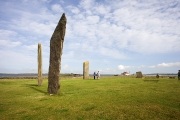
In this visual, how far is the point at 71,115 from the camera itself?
7.84 metres

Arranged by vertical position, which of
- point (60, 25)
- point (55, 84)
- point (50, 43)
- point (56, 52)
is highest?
point (60, 25)

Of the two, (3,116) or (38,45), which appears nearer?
(3,116)

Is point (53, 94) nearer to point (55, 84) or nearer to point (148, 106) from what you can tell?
point (55, 84)

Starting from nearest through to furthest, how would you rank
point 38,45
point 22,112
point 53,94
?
point 22,112 → point 53,94 → point 38,45

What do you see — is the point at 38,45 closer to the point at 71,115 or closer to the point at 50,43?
the point at 50,43

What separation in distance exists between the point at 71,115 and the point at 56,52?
7545 mm

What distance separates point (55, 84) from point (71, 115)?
662 cm

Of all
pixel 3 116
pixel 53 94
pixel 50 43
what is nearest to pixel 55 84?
pixel 53 94

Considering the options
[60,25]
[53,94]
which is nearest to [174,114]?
[53,94]

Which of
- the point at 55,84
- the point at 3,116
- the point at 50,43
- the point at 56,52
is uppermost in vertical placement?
the point at 50,43

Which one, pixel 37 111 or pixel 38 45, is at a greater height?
pixel 38 45

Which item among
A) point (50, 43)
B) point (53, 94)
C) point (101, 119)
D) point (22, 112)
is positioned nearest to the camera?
point (101, 119)

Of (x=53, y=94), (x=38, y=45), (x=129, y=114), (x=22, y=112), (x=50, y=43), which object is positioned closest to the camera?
(x=129, y=114)

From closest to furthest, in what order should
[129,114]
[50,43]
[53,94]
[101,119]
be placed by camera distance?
1. [101,119]
2. [129,114]
3. [53,94]
4. [50,43]
